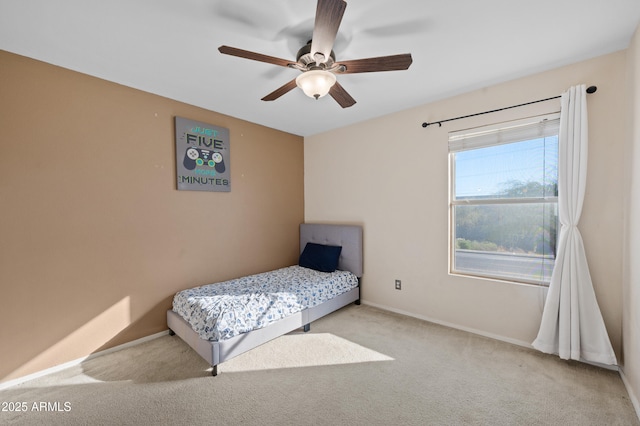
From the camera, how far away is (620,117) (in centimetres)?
210

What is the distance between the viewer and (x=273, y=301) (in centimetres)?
263

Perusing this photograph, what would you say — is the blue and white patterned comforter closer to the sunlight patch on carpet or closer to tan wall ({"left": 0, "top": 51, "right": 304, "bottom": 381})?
the sunlight patch on carpet

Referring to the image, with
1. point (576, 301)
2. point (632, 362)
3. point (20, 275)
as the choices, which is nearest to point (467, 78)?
point (576, 301)

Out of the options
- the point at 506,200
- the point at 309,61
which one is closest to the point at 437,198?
the point at 506,200

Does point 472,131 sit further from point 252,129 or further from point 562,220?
point 252,129

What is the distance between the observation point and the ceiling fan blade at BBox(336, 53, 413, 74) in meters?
1.66

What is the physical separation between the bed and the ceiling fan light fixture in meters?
1.90

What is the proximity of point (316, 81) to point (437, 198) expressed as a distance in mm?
1935

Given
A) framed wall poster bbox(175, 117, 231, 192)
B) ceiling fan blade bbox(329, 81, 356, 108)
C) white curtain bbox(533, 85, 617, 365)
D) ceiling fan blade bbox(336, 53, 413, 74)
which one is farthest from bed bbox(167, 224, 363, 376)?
ceiling fan blade bbox(336, 53, 413, 74)

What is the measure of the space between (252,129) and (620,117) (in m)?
3.65

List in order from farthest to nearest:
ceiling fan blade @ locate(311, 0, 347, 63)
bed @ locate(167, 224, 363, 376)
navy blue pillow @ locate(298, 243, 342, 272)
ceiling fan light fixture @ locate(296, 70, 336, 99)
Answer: navy blue pillow @ locate(298, 243, 342, 272) < bed @ locate(167, 224, 363, 376) < ceiling fan light fixture @ locate(296, 70, 336, 99) < ceiling fan blade @ locate(311, 0, 347, 63)

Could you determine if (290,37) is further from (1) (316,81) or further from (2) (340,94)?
(2) (340,94)

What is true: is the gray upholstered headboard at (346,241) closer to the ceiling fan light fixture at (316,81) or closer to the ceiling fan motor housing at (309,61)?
the ceiling fan light fixture at (316,81)

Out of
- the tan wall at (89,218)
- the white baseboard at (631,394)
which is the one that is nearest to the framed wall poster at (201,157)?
the tan wall at (89,218)
